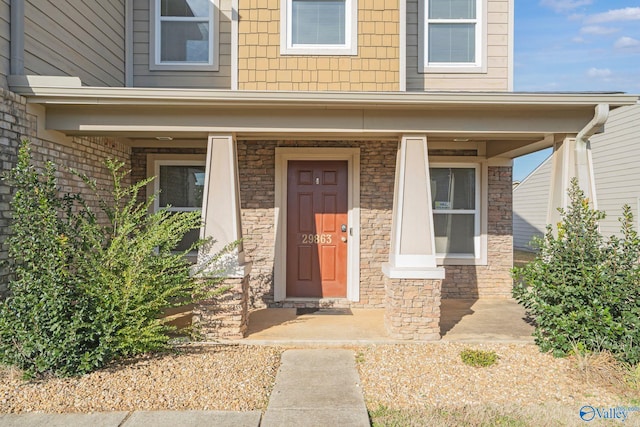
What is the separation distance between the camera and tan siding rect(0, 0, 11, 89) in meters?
4.15

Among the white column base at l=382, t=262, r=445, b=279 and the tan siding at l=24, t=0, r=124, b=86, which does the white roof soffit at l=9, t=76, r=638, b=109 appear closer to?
the tan siding at l=24, t=0, r=124, b=86

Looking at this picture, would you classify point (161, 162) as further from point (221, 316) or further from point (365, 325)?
point (365, 325)

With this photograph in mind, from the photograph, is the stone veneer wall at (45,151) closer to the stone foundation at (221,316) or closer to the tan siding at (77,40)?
the tan siding at (77,40)

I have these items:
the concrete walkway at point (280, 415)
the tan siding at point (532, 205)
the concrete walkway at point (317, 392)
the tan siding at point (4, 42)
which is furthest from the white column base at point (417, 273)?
the tan siding at point (532, 205)

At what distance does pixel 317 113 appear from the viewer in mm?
4906

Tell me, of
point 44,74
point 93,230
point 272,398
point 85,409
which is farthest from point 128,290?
point 44,74

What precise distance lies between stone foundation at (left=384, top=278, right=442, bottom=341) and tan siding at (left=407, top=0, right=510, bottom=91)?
133 inches

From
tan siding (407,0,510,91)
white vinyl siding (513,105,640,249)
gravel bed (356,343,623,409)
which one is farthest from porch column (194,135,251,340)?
white vinyl siding (513,105,640,249)

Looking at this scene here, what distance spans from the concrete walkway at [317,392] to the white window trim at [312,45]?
416 cm

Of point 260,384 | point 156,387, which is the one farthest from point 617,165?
point 156,387

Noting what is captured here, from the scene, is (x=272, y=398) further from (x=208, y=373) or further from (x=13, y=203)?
(x=13, y=203)

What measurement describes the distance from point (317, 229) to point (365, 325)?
1753mm

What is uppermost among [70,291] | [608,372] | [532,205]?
[532,205]

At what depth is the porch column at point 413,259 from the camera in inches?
189
